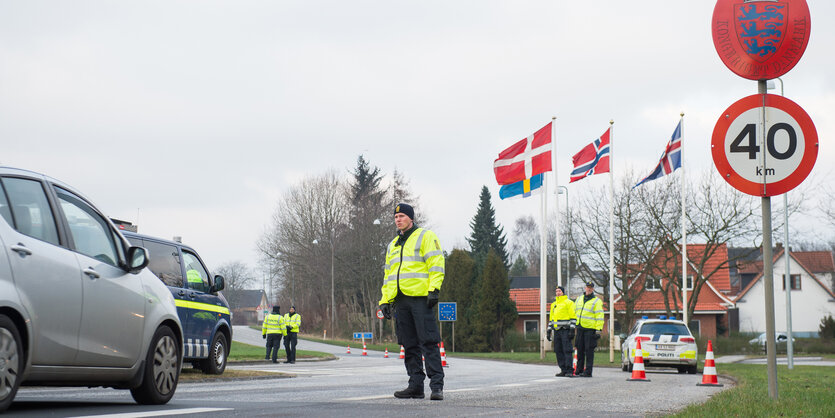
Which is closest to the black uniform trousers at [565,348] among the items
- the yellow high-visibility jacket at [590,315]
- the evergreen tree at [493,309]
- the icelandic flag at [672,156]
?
the yellow high-visibility jacket at [590,315]

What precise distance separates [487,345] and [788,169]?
51.7 meters

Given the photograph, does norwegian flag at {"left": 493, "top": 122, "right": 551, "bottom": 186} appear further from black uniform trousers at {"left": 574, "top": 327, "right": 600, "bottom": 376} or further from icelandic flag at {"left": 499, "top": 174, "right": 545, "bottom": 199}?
black uniform trousers at {"left": 574, "top": 327, "right": 600, "bottom": 376}

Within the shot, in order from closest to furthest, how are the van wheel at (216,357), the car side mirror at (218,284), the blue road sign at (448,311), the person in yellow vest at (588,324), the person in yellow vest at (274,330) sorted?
the van wheel at (216,357)
the car side mirror at (218,284)
the person in yellow vest at (588,324)
the person in yellow vest at (274,330)
the blue road sign at (448,311)

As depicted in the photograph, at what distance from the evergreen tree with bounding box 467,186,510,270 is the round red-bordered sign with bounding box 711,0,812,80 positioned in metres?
83.6

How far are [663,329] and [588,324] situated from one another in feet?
19.4

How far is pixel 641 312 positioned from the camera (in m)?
59.9

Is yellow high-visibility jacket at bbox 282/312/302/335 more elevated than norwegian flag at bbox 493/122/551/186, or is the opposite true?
norwegian flag at bbox 493/122/551/186

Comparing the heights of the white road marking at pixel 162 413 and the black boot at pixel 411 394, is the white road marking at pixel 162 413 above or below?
above

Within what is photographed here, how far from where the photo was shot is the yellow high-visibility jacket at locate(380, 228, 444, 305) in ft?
30.9

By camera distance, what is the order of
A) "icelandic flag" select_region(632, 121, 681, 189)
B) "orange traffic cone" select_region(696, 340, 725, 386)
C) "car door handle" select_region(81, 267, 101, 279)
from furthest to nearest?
"icelandic flag" select_region(632, 121, 681, 189)
"orange traffic cone" select_region(696, 340, 725, 386)
"car door handle" select_region(81, 267, 101, 279)

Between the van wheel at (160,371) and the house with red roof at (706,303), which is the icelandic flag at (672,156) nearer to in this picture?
the house with red roof at (706,303)

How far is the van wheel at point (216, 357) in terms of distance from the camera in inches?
635

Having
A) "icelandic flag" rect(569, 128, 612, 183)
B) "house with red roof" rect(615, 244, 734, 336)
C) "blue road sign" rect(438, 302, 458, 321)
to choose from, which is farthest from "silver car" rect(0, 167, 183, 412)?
"house with red roof" rect(615, 244, 734, 336)

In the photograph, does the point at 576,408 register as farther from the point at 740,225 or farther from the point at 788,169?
the point at 740,225
